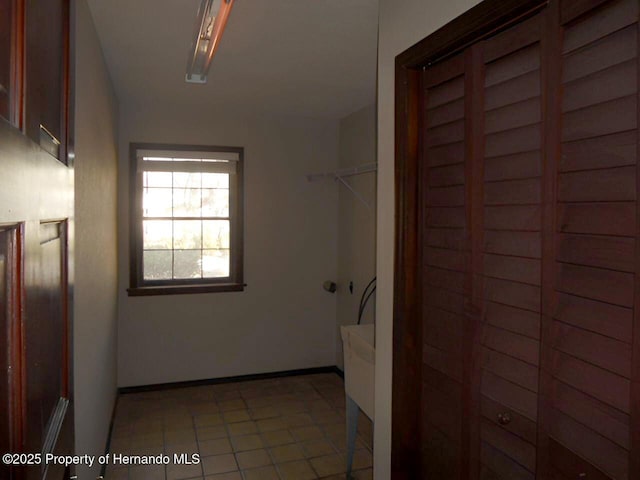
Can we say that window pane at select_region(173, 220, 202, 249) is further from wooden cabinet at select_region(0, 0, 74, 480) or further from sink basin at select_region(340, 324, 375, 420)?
wooden cabinet at select_region(0, 0, 74, 480)

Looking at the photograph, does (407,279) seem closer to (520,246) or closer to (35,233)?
(520,246)

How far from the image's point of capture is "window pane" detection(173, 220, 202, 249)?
434 cm

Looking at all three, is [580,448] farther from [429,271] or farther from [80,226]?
[80,226]

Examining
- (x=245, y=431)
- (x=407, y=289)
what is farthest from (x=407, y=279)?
(x=245, y=431)

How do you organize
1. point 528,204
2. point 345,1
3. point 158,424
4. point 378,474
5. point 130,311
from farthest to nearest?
point 130,311 < point 158,424 < point 345,1 < point 378,474 < point 528,204

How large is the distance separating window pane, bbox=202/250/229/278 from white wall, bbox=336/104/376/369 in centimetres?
110

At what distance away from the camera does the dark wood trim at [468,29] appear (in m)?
1.19

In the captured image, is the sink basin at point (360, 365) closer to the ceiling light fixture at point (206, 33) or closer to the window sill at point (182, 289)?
the ceiling light fixture at point (206, 33)

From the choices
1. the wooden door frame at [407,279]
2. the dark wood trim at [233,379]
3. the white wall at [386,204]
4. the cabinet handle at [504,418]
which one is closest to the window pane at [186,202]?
the dark wood trim at [233,379]

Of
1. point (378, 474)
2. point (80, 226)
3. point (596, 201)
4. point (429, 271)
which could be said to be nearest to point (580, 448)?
point (596, 201)

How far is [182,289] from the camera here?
427 cm

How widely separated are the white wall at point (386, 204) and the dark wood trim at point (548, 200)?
1.94ft

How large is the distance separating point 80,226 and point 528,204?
5.63ft

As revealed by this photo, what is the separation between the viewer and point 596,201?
39.6 inches
